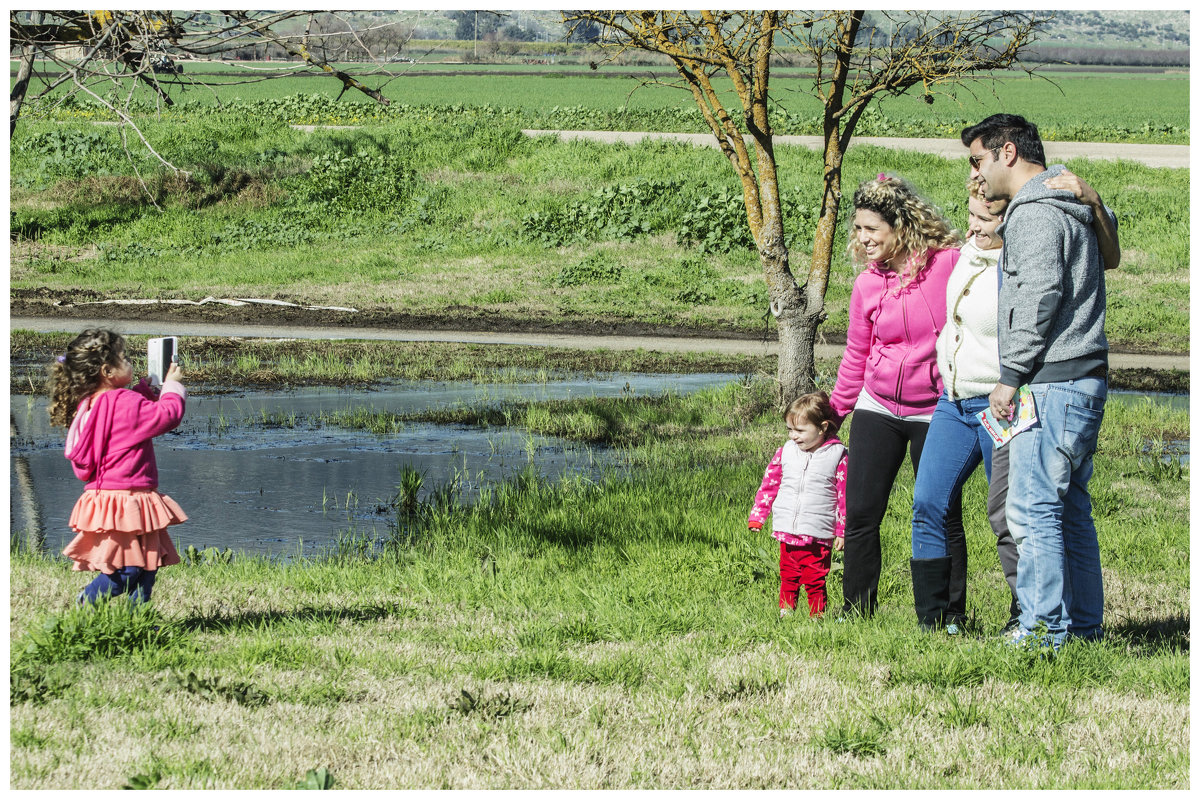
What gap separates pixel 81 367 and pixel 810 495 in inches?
122

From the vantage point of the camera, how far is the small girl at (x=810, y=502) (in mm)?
5508

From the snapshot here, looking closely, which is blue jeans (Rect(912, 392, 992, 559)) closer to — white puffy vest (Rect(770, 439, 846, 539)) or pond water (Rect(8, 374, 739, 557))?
white puffy vest (Rect(770, 439, 846, 539))

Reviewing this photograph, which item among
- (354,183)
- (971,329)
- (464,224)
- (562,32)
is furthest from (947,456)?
(354,183)

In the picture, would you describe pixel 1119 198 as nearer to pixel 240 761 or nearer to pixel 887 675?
pixel 887 675

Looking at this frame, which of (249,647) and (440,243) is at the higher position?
(440,243)

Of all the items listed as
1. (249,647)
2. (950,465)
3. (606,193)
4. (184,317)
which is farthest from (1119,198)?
(249,647)

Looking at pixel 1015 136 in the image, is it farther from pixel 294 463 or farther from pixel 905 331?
pixel 294 463

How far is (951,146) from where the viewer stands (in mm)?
31641

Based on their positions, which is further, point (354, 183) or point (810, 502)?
point (354, 183)

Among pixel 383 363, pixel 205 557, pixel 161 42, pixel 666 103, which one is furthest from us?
pixel 666 103

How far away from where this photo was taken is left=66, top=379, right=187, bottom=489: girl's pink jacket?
4902 mm

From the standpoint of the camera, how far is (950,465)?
16.4 ft

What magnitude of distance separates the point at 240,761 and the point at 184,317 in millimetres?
15662

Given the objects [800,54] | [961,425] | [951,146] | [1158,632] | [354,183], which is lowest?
[1158,632]
